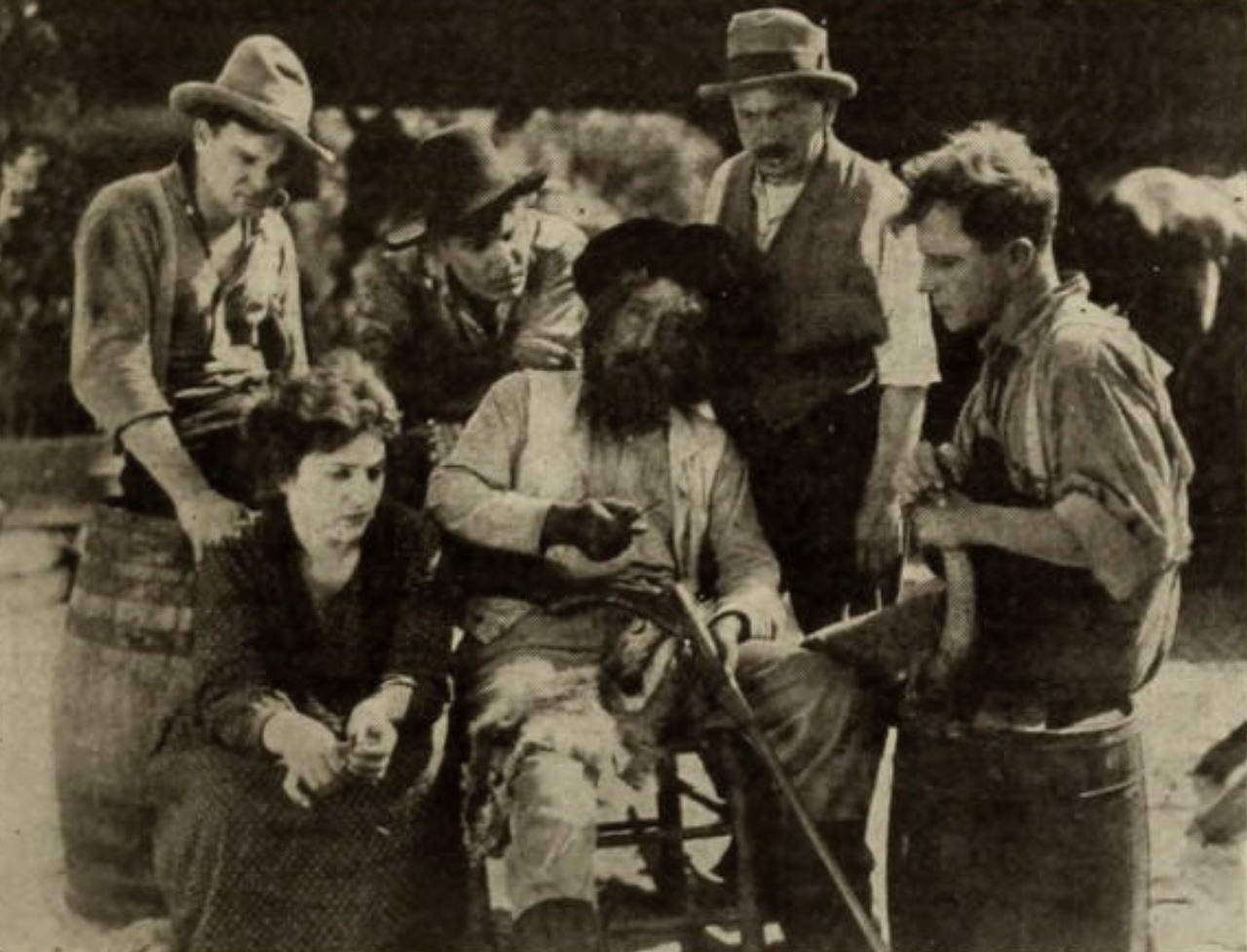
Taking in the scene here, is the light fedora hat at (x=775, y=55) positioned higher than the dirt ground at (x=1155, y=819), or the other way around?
the light fedora hat at (x=775, y=55)

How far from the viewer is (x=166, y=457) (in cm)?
334

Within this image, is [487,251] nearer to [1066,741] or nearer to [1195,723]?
[1066,741]

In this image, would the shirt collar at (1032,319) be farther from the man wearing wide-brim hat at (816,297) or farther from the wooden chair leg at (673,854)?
the wooden chair leg at (673,854)

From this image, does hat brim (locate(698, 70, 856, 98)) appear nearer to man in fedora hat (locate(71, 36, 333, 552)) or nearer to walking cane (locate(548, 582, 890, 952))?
man in fedora hat (locate(71, 36, 333, 552))

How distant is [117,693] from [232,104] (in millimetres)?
1223

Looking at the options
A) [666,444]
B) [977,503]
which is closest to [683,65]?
[666,444]

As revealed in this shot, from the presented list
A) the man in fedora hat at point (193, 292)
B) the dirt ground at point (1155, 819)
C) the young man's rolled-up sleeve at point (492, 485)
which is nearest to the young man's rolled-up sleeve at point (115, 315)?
the man in fedora hat at point (193, 292)

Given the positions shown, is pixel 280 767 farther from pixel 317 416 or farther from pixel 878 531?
pixel 878 531

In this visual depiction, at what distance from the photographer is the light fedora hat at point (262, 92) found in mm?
3447

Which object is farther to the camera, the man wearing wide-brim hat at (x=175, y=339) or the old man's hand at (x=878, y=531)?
the old man's hand at (x=878, y=531)

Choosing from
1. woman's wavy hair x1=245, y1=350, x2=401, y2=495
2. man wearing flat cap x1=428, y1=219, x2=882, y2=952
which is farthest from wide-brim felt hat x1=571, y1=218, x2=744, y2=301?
woman's wavy hair x1=245, y1=350, x2=401, y2=495

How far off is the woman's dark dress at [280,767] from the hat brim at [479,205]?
0.80 meters

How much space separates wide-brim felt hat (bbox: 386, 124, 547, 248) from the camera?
3.63 meters

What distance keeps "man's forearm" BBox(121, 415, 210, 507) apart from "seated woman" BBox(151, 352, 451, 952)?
24 cm
